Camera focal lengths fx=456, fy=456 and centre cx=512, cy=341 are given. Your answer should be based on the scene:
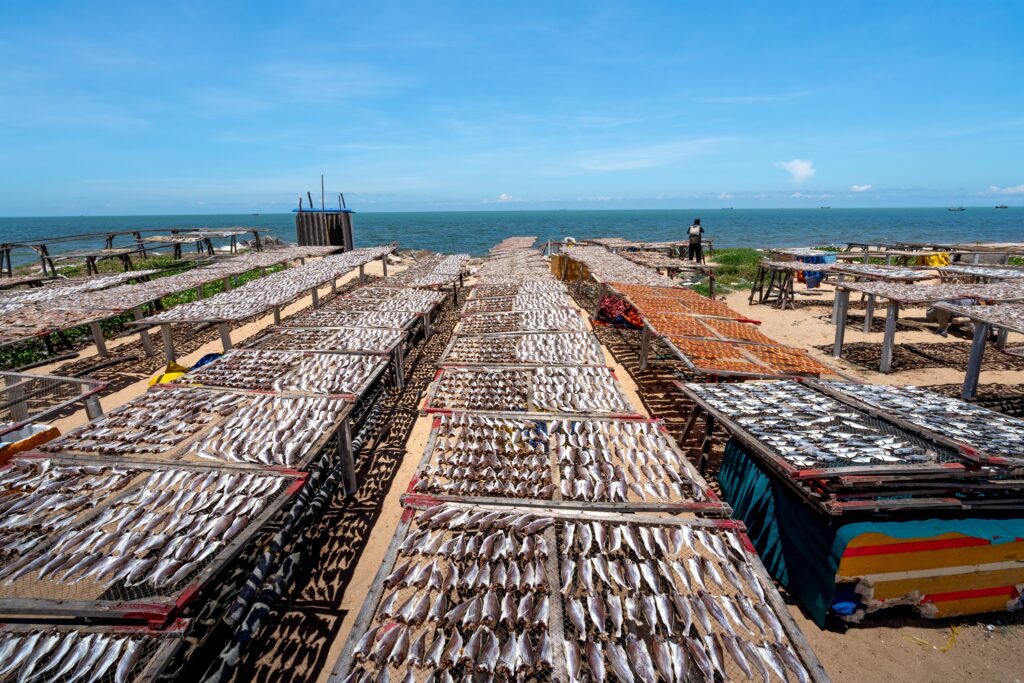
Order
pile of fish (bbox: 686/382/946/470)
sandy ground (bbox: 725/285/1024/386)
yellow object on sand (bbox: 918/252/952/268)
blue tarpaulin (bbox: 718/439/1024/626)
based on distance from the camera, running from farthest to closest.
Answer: yellow object on sand (bbox: 918/252/952/268) → sandy ground (bbox: 725/285/1024/386) → pile of fish (bbox: 686/382/946/470) → blue tarpaulin (bbox: 718/439/1024/626)

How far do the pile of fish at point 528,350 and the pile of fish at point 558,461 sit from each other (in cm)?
246

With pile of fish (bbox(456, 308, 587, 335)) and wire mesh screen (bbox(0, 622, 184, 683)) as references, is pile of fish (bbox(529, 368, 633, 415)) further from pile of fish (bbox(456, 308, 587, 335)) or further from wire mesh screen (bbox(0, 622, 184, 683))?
wire mesh screen (bbox(0, 622, 184, 683))

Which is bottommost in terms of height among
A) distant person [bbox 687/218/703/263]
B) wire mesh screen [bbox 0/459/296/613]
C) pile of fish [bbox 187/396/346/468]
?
wire mesh screen [bbox 0/459/296/613]

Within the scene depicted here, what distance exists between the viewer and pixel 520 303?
13398 mm

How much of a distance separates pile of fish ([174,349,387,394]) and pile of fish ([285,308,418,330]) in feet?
7.15

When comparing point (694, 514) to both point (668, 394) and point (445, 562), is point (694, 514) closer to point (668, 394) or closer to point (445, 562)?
point (445, 562)

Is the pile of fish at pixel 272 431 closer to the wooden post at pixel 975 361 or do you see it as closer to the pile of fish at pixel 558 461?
the pile of fish at pixel 558 461

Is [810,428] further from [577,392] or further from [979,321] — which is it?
[979,321]

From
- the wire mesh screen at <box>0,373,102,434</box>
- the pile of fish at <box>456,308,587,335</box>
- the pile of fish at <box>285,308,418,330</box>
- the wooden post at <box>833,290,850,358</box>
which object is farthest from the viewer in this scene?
the wooden post at <box>833,290,850,358</box>

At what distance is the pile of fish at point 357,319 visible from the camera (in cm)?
1095

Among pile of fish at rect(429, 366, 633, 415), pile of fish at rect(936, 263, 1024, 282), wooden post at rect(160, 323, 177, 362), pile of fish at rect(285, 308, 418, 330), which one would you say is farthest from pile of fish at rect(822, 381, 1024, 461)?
wooden post at rect(160, 323, 177, 362)

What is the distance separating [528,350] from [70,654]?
7128 mm

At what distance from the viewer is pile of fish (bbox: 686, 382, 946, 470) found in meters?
4.79

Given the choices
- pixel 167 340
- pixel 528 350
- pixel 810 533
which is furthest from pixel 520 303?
pixel 810 533
